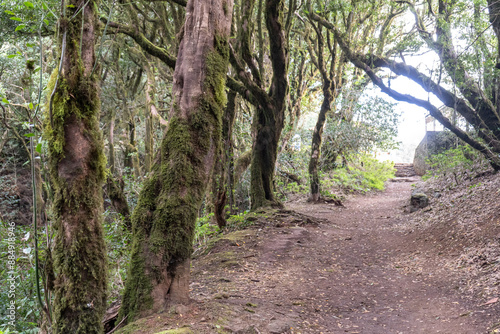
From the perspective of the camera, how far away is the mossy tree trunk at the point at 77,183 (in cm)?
262

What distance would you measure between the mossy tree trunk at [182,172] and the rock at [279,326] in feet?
2.90

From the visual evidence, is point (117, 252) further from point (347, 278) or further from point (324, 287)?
point (347, 278)

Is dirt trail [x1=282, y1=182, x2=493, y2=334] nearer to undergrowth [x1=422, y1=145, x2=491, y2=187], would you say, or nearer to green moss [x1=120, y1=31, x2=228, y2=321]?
green moss [x1=120, y1=31, x2=228, y2=321]

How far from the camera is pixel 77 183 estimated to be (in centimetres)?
275

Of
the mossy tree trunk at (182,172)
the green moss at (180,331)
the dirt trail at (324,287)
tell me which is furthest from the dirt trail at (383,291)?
the mossy tree trunk at (182,172)

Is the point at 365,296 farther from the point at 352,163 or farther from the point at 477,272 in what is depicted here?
the point at 352,163

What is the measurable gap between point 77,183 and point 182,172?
41.7 inches

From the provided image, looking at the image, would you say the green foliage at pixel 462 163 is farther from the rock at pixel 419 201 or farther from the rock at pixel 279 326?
the rock at pixel 279 326

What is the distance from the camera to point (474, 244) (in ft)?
18.9

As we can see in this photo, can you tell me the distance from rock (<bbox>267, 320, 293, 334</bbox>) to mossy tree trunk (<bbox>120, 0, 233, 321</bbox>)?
883 mm

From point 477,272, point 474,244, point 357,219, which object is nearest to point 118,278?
point 477,272

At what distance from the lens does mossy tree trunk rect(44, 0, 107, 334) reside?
262cm

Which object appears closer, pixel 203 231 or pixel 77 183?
pixel 77 183

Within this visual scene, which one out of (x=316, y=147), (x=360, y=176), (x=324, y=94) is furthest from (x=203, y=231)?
(x=360, y=176)
